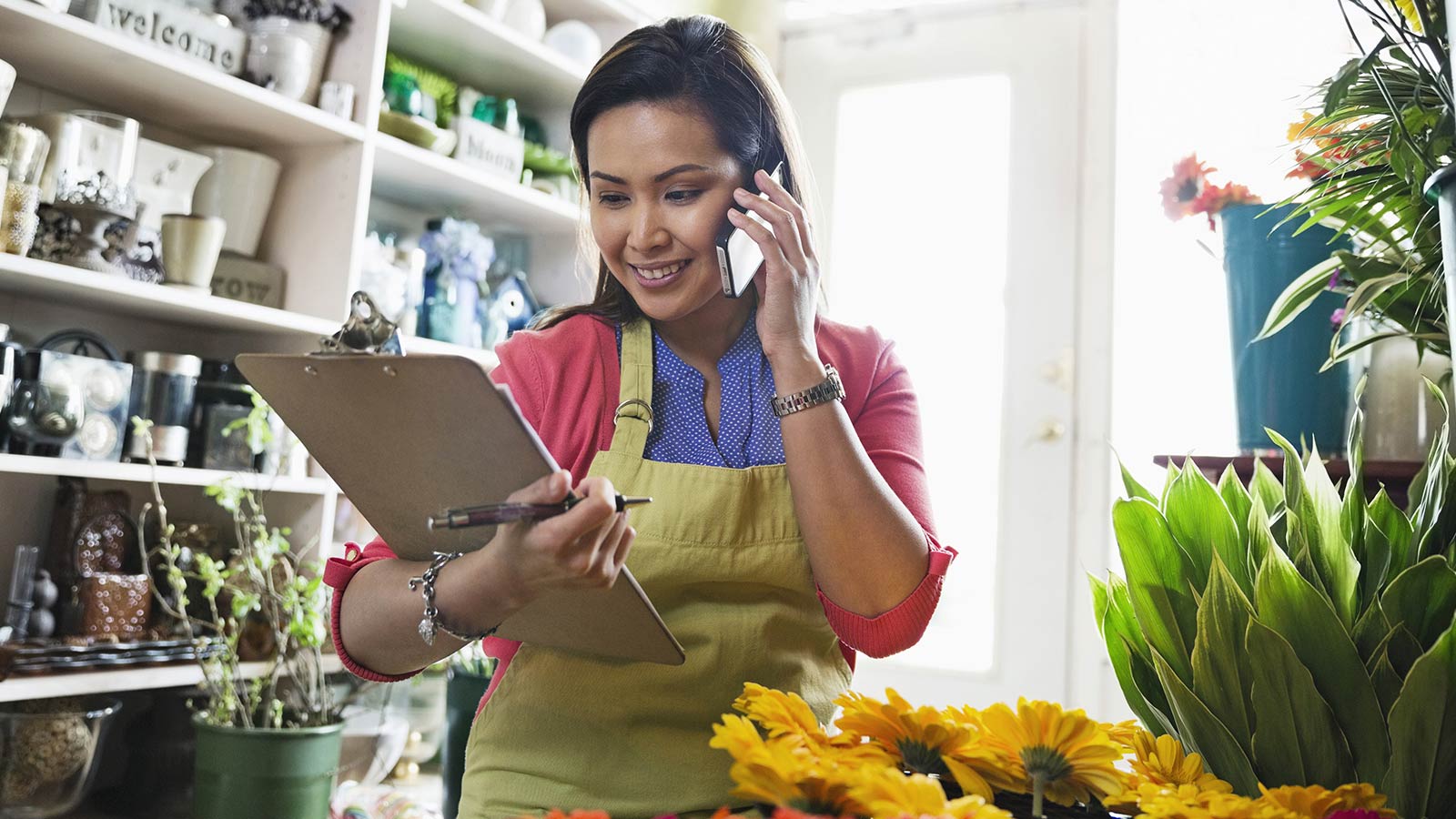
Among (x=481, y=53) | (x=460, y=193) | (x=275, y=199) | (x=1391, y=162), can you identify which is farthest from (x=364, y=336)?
(x=481, y=53)

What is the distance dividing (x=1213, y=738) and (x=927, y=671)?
253 centimetres

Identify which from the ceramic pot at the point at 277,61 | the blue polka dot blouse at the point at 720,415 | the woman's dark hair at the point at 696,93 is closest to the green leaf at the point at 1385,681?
the blue polka dot blouse at the point at 720,415

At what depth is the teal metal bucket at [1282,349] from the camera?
4.66ft

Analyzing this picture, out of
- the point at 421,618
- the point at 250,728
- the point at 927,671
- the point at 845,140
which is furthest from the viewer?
the point at 845,140

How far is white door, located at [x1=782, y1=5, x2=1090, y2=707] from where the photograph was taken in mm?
2938

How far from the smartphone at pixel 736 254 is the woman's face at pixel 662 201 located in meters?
0.02

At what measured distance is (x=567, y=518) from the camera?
640 millimetres

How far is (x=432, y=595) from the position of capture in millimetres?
807

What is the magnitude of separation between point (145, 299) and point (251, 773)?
2.37 feet

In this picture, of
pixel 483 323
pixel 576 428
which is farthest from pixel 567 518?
pixel 483 323

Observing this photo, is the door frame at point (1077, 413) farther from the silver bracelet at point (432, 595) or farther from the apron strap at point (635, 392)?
the silver bracelet at point (432, 595)

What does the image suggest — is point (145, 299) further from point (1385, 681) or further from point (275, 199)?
point (1385, 681)

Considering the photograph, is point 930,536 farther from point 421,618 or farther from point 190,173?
point 190,173

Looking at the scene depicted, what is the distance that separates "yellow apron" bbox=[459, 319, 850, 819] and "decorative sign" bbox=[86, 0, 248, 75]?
1.20 m
